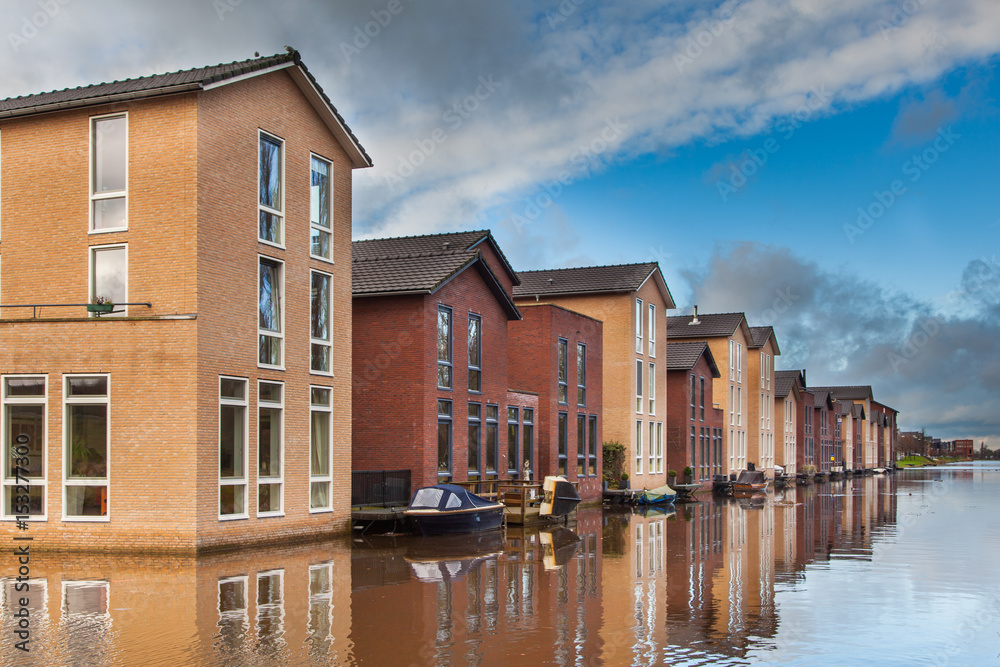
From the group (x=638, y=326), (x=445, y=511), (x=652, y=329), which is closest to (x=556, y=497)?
(x=445, y=511)

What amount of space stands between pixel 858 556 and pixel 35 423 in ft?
60.4

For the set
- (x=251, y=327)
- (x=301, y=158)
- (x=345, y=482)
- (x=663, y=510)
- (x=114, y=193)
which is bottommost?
(x=663, y=510)

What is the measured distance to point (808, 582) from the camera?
1803cm

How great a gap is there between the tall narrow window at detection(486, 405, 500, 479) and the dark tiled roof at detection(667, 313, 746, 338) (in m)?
31.7

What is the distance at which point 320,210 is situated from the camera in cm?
2511

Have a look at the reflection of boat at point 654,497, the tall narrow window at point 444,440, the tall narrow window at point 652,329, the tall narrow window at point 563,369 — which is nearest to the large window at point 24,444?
the tall narrow window at point 444,440

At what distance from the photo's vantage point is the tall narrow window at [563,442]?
125 feet

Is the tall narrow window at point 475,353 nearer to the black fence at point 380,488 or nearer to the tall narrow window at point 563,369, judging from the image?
the black fence at point 380,488

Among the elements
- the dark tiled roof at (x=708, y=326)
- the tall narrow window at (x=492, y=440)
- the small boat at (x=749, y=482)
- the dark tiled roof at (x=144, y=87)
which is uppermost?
the dark tiled roof at (x=144, y=87)

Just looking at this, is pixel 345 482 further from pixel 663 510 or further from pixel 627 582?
pixel 663 510

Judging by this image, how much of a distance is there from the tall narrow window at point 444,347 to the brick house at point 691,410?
78.5 ft

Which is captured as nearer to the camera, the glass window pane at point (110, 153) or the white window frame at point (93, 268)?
the white window frame at point (93, 268)

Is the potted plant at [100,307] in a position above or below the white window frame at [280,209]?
below

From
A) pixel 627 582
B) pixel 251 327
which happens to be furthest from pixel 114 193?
pixel 627 582
